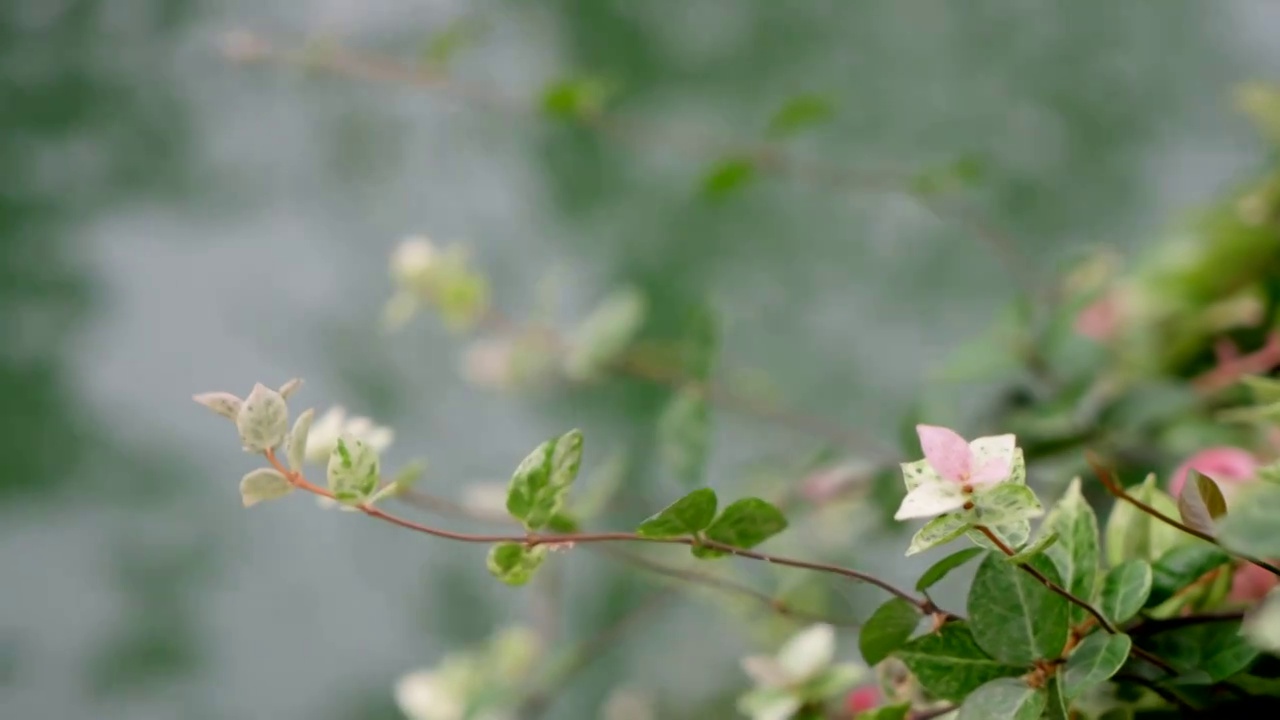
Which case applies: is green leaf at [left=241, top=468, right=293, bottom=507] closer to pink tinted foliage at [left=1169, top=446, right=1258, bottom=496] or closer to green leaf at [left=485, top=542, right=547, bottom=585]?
green leaf at [left=485, top=542, right=547, bottom=585]

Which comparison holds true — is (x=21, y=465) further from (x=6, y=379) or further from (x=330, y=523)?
(x=330, y=523)

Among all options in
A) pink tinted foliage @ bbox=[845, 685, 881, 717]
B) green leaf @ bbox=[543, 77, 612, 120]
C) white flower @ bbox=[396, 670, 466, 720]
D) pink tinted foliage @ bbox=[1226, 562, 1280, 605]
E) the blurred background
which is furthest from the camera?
the blurred background

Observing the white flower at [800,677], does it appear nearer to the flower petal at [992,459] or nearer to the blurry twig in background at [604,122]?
the flower petal at [992,459]

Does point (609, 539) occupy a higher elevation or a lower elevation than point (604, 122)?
lower

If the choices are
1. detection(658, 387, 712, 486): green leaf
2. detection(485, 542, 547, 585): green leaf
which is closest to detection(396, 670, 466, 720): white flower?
detection(658, 387, 712, 486): green leaf

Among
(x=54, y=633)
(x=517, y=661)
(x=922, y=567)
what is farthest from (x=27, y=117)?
(x=922, y=567)

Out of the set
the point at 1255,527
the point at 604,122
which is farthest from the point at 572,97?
the point at 1255,527

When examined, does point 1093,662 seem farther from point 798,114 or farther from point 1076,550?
point 798,114
